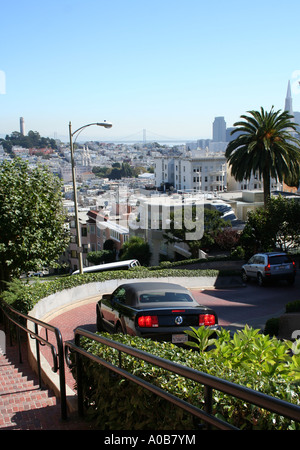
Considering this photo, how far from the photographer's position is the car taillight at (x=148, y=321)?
345 inches

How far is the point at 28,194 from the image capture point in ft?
50.3

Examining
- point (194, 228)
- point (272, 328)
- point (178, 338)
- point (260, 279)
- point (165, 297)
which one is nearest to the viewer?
point (178, 338)

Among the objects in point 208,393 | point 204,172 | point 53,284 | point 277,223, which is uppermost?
point 208,393

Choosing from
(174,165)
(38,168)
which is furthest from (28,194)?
(174,165)

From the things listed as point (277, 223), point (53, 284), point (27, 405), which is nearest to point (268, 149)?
point (277, 223)

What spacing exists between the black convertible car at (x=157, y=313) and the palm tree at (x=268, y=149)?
2446 cm

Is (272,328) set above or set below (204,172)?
below

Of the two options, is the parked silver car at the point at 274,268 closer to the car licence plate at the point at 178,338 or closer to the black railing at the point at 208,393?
the car licence plate at the point at 178,338

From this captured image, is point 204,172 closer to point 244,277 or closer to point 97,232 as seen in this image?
point 97,232

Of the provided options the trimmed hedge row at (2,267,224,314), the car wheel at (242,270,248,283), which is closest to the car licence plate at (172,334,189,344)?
the trimmed hedge row at (2,267,224,314)

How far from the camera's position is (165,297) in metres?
9.65

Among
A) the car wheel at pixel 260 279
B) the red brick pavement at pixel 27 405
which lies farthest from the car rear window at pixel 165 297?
the car wheel at pixel 260 279

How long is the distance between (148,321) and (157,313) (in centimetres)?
22
